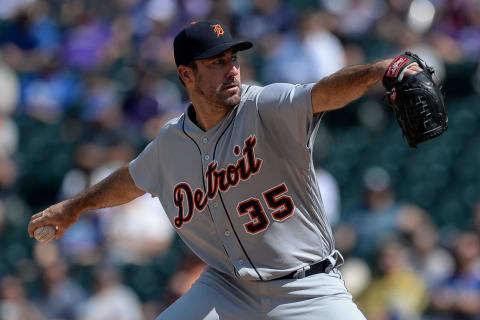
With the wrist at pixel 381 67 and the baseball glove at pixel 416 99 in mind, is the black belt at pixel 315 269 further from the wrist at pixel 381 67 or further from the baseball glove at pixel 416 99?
the wrist at pixel 381 67

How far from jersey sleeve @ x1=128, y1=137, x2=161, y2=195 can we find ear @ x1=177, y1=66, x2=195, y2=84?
13.8 inches

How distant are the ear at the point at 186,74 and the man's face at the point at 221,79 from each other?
0.05 m

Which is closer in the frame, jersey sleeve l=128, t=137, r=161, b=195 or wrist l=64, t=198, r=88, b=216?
jersey sleeve l=128, t=137, r=161, b=195

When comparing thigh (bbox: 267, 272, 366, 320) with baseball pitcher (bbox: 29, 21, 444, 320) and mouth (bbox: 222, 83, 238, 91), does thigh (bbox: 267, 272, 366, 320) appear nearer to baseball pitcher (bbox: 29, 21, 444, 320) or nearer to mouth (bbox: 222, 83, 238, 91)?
baseball pitcher (bbox: 29, 21, 444, 320)

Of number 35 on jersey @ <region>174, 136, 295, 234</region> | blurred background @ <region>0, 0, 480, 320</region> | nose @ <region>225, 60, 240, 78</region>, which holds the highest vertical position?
nose @ <region>225, 60, 240, 78</region>

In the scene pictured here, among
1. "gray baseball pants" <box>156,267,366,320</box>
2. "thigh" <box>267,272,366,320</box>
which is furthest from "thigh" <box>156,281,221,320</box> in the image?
"thigh" <box>267,272,366,320</box>

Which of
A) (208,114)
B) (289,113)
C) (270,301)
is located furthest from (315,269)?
(208,114)

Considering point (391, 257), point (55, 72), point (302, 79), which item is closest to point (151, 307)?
point (391, 257)

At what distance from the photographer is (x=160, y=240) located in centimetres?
Answer: 820

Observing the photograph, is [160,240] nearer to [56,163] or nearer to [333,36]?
[56,163]

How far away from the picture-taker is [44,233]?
438cm

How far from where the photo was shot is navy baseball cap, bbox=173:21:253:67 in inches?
155

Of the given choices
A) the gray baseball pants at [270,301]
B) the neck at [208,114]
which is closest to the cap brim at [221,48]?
the neck at [208,114]

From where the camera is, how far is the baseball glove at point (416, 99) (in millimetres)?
3275
